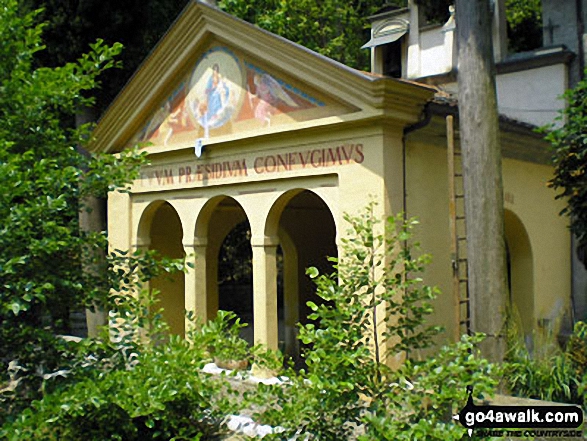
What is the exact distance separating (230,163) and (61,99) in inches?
167

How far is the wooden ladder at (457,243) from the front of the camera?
718cm

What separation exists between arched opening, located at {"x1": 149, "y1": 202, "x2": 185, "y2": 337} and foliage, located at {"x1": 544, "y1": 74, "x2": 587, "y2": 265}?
728 centimetres

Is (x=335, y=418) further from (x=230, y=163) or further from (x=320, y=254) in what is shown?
(x=320, y=254)

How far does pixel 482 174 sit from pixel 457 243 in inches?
43.5

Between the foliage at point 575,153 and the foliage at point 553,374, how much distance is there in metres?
1.74

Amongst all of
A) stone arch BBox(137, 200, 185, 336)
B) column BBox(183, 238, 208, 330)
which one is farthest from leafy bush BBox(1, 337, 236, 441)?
stone arch BBox(137, 200, 185, 336)

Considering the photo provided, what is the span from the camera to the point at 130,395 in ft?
17.3

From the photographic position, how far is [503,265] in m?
6.92

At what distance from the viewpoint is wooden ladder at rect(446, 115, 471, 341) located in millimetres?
7180

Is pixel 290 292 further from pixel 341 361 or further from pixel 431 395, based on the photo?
pixel 431 395

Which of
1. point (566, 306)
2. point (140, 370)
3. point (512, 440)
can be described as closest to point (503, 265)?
point (512, 440)

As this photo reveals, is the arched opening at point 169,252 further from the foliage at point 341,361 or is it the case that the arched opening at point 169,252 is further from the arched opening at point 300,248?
the foliage at point 341,361

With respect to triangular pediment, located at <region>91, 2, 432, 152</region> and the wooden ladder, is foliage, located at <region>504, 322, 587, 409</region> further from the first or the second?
triangular pediment, located at <region>91, 2, 432, 152</region>

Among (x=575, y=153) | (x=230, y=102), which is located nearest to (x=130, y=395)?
(x=230, y=102)
